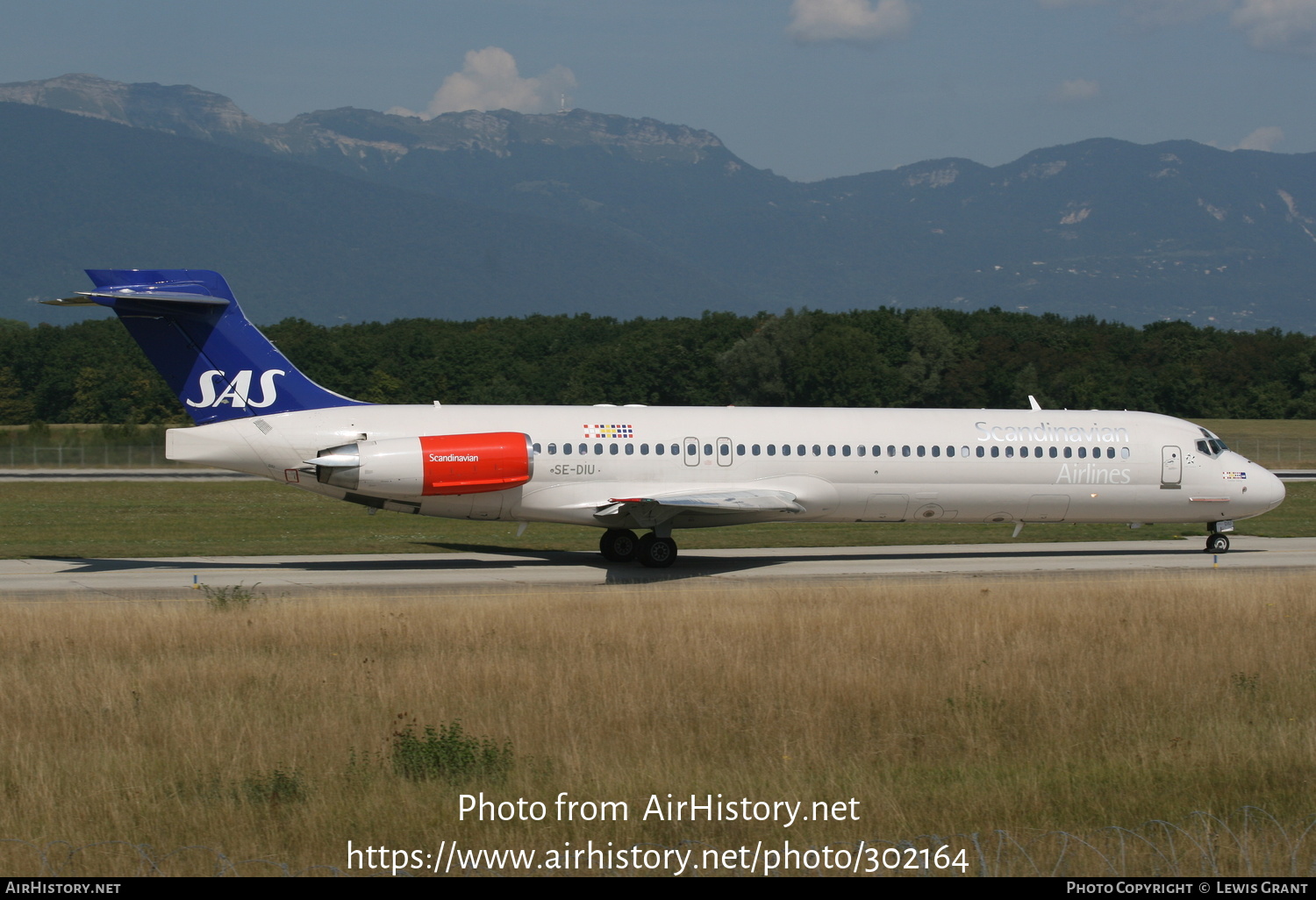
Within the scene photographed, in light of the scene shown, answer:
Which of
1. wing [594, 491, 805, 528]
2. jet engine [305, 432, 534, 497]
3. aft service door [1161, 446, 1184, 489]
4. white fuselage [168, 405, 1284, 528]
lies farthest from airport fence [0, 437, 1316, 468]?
aft service door [1161, 446, 1184, 489]

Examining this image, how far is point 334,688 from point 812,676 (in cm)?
480

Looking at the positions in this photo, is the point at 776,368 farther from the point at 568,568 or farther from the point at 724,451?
the point at 568,568

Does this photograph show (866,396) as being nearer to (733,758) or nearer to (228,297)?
(228,297)

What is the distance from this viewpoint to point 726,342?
105 metres

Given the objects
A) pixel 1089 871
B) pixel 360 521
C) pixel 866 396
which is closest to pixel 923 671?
pixel 1089 871

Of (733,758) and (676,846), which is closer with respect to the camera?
(676,846)

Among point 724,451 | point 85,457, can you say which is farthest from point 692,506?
point 85,457

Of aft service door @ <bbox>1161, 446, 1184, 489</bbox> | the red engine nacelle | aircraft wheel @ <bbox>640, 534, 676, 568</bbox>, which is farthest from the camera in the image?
aft service door @ <bbox>1161, 446, 1184, 489</bbox>

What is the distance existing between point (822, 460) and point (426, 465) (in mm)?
8096

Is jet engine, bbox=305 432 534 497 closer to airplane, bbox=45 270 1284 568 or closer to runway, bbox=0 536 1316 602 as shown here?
airplane, bbox=45 270 1284 568

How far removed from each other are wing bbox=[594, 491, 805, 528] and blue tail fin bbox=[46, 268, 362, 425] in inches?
263

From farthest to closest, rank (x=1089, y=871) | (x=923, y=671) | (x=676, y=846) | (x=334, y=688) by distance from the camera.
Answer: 1. (x=923, y=671)
2. (x=334, y=688)
3. (x=676, y=846)
4. (x=1089, y=871)

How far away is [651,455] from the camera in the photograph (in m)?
26.2

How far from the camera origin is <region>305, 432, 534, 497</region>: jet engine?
2430cm
